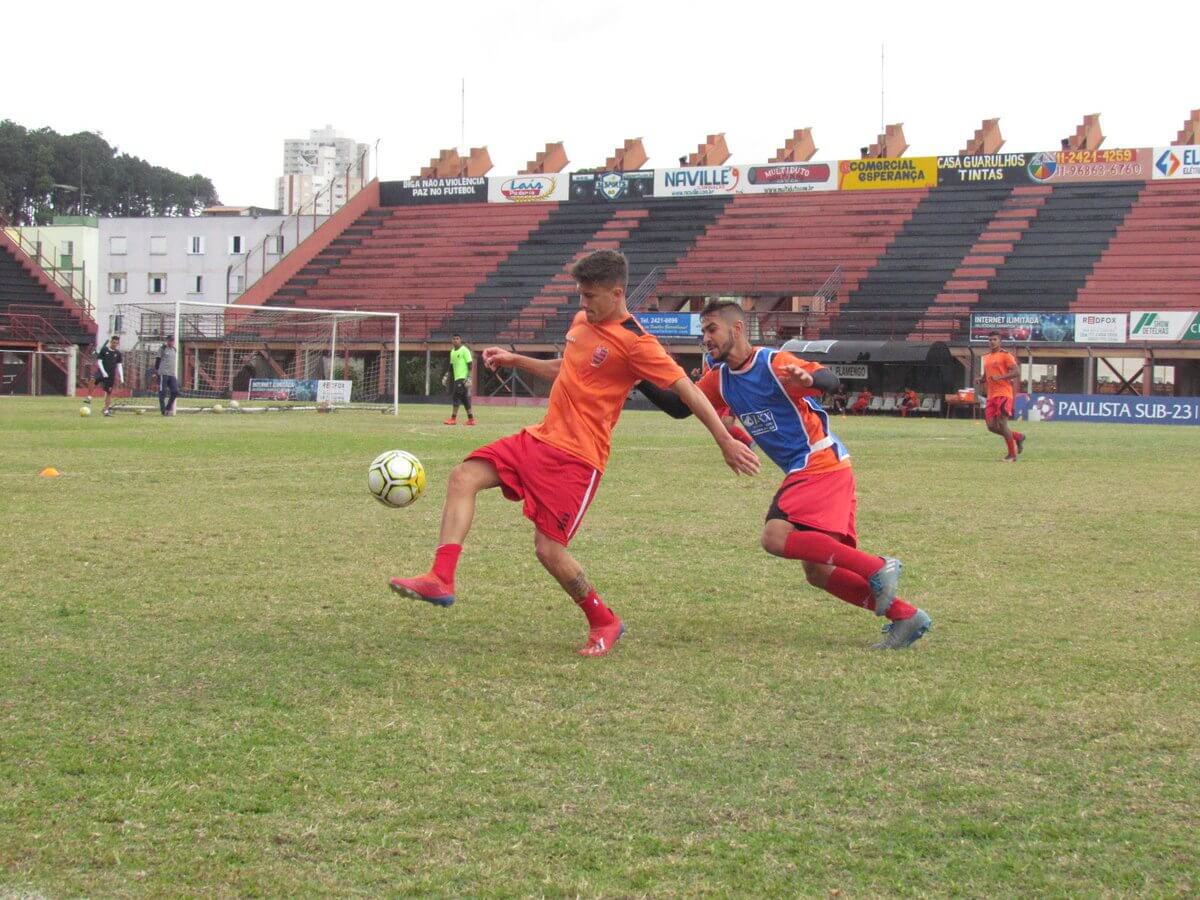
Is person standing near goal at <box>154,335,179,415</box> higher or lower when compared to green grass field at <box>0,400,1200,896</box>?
higher

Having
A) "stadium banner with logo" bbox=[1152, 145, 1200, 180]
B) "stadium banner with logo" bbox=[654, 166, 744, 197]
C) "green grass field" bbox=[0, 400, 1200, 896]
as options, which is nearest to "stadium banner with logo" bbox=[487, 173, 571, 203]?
"stadium banner with logo" bbox=[654, 166, 744, 197]

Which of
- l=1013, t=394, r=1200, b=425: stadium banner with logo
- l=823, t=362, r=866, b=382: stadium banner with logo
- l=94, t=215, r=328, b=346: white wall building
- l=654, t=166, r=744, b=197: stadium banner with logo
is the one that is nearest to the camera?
l=1013, t=394, r=1200, b=425: stadium banner with logo

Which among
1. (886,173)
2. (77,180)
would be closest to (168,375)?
(886,173)

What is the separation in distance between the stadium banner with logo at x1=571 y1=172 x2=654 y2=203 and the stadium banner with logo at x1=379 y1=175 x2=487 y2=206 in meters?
4.72

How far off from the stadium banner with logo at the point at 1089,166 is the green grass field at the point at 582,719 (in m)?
44.2

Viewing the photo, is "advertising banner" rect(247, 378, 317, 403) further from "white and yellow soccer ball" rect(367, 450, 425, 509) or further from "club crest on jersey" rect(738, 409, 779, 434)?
"club crest on jersey" rect(738, 409, 779, 434)

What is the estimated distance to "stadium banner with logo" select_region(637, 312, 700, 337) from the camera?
144ft

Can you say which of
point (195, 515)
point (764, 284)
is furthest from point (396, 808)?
point (764, 284)

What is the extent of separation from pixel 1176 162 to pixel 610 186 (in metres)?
22.4

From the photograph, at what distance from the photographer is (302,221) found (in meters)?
60.1

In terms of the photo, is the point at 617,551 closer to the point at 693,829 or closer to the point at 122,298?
the point at 693,829

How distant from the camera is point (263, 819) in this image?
11.2 ft

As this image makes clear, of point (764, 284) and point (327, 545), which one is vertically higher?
point (764, 284)

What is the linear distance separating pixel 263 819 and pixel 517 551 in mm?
5326
